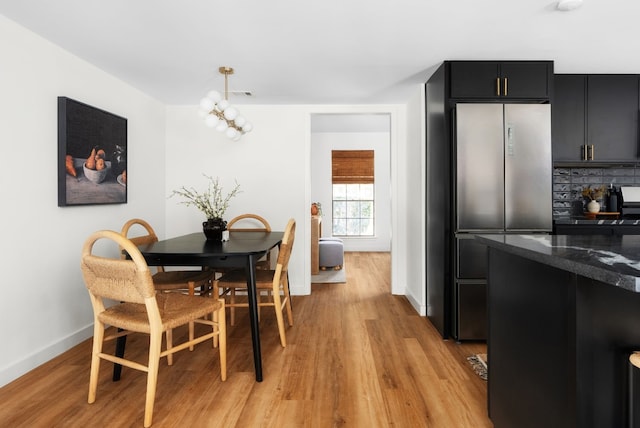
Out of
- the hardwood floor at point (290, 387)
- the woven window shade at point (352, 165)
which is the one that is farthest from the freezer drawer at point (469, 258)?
the woven window shade at point (352, 165)

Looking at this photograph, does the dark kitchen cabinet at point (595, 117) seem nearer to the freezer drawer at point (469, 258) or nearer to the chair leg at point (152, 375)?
the freezer drawer at point (469, 258)

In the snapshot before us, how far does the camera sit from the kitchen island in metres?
1.06

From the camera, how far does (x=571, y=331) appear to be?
3.62ft

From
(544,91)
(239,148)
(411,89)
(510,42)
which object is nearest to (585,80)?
(544,91)

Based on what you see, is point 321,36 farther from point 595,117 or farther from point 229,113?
point 595,117

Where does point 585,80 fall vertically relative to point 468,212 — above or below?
above

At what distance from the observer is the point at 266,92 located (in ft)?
12.2

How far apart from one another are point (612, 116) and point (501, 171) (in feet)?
4.88

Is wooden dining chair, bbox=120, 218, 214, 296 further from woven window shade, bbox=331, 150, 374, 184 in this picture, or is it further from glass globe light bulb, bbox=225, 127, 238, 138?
woven window shade, bbox=331, 150, 374, 184

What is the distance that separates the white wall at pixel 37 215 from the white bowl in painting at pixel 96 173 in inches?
9.5

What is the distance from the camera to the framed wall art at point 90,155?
8.51 ft

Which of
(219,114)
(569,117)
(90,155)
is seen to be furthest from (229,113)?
(569,117)

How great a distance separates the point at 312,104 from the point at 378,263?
333cm

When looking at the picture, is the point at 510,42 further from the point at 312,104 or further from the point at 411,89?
the point at 312,104
